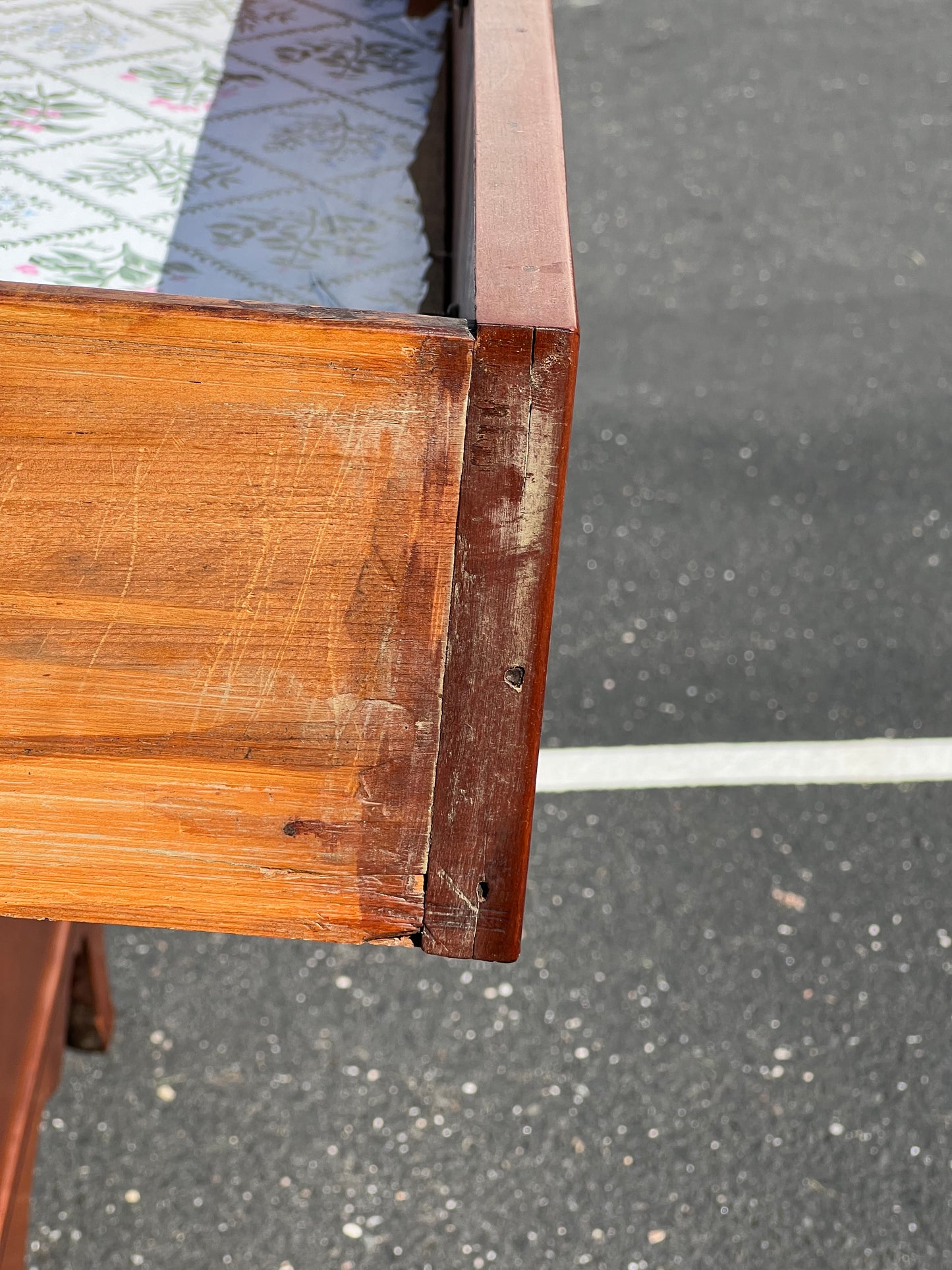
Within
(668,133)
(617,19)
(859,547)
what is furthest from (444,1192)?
(617,19)

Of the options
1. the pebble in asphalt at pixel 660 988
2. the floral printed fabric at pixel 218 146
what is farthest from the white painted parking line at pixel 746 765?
the floral printed fabric at pixel 218 146

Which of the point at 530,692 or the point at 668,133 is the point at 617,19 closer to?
the point at 668,133

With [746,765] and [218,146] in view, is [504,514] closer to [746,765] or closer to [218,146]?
[218,146]

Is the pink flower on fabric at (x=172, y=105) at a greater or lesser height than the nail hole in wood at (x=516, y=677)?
greater

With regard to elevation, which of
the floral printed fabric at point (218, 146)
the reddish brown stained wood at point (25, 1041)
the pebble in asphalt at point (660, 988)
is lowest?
the pebble in asphalt at point (660, 988)

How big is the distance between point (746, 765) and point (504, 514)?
1853 mm

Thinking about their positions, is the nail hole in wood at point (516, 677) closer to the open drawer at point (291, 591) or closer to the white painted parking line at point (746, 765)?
the open drawer at point (291, 591)

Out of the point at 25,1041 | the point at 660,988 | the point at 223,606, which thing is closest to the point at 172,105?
the point at 223,606

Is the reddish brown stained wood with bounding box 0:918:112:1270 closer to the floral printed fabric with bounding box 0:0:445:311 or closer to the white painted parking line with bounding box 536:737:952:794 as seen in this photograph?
the floral printed fabric with bounding box 0:0:445:311

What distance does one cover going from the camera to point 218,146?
1.16 meters

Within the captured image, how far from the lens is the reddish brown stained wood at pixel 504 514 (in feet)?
2.30

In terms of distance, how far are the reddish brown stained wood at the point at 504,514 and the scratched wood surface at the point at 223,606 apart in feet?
0.05

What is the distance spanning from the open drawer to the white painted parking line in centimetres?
162

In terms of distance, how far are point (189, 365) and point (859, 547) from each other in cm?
253
